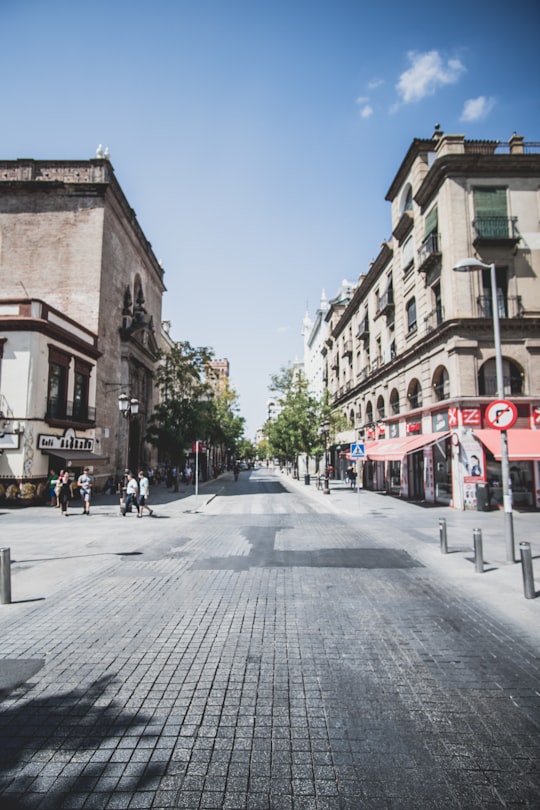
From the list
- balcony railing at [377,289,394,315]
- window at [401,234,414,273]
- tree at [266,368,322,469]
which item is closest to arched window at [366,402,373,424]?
tree at [266,368,322,469]

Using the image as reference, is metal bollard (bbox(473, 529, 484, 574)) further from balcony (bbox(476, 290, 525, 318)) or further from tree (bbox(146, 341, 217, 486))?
tree (bbox(146, 341, 217, 486))

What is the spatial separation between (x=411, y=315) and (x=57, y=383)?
65.6 feet

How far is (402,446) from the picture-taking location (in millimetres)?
21953

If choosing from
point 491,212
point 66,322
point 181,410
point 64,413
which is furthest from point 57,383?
point 491,212

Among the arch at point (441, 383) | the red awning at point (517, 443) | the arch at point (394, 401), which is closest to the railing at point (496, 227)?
the arch at point (441, 383)

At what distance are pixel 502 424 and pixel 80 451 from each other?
2246 cm

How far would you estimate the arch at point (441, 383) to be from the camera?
797 inches

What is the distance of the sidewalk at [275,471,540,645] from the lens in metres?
6.47

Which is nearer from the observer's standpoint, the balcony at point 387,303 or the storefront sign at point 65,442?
the storefront sign at point 65,442

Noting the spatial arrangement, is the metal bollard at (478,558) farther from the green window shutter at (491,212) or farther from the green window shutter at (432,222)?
the green window shutter at (432,222)

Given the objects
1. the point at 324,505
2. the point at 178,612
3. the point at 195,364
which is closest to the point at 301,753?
the point at 178,612

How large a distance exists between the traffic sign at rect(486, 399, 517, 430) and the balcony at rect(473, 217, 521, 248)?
43.4ft

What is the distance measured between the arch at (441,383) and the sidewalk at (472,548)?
210 inches

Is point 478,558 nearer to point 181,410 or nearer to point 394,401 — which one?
point 394,401
